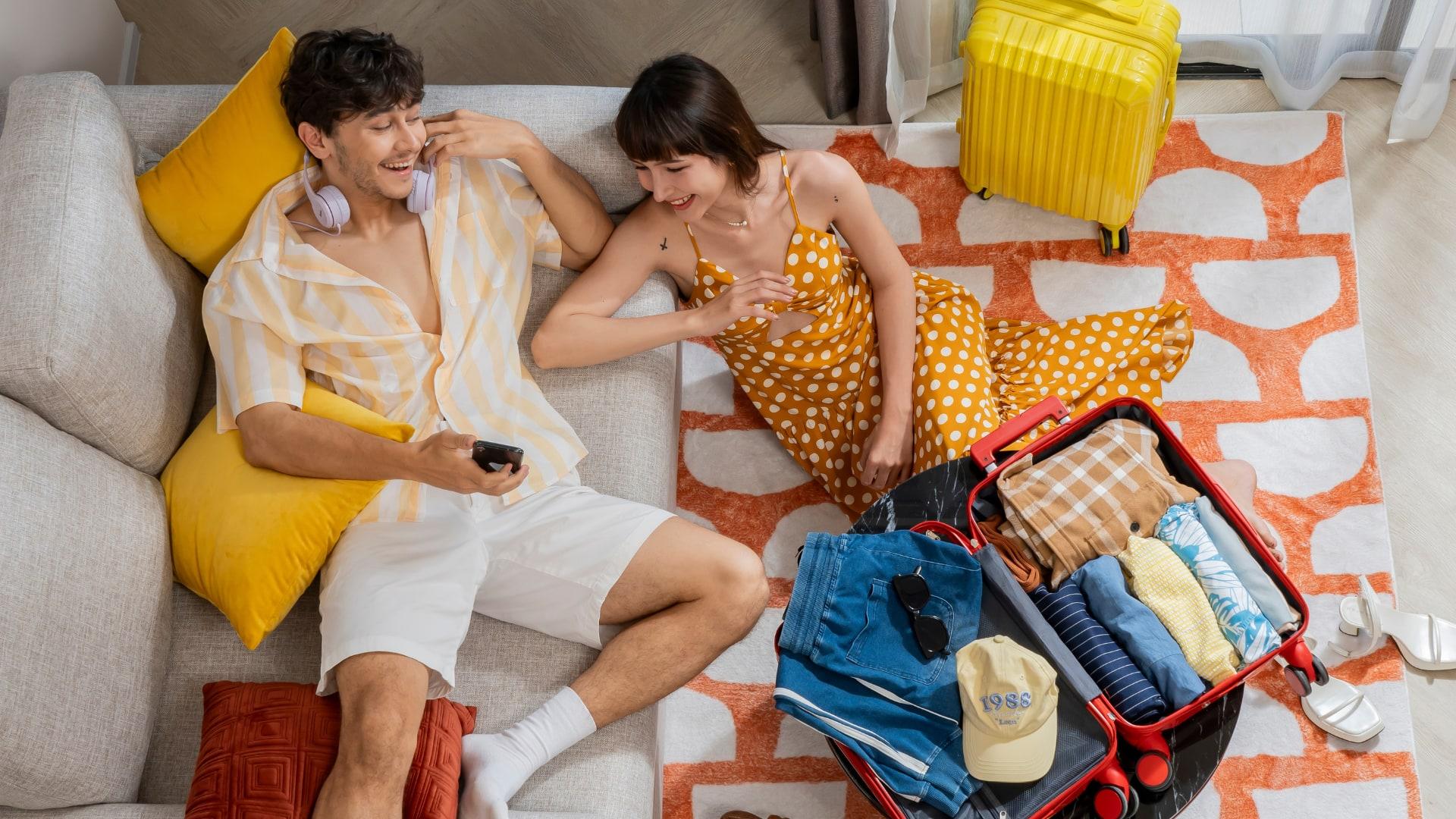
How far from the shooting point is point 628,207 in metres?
2.49

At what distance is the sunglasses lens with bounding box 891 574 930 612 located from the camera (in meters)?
1.92

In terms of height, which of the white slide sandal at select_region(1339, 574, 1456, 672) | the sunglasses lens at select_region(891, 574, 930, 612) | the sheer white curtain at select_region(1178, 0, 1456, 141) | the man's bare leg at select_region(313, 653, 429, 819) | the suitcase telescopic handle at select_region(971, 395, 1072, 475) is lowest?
the white slide sandal at select_region(1339, 574, 1456, 672)

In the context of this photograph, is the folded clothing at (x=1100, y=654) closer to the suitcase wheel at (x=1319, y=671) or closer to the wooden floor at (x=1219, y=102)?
the suitcase wheel at (x=1319, y=671)

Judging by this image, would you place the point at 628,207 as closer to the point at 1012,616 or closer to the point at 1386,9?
the point at 1012,616

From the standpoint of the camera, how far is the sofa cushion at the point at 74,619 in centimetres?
179

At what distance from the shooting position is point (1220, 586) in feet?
6.28

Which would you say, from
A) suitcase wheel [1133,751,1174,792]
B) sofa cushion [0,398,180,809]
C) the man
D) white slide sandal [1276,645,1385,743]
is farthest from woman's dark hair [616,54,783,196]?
white slide sandal [1276,645,1385,743]

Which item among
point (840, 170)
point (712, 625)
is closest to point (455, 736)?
point (712, 625)

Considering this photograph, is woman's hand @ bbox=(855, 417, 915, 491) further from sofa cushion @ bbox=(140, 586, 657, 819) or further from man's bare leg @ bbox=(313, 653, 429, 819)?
man's bare leg @ bbox=(313, 653, 429, 819)

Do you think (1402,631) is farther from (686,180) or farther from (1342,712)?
(686,180)

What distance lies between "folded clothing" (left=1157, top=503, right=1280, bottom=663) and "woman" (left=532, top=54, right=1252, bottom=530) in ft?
1.46

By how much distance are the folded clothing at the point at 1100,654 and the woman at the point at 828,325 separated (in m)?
0.42

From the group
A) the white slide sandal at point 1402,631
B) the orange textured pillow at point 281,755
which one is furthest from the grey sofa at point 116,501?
the white slide sandal at point 1402,631

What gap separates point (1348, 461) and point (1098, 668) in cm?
108
